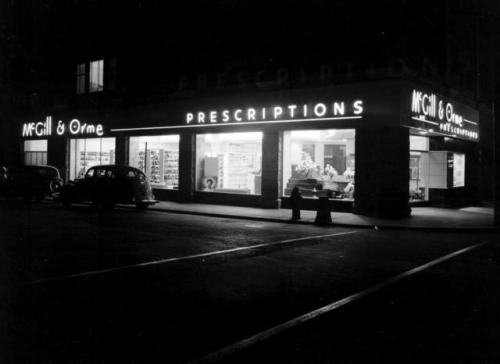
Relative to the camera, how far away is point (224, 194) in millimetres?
23906

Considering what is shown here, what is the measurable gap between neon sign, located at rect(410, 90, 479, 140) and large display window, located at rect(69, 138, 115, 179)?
17.3 m

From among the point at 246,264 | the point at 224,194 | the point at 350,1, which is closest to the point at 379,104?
the point at 350,1

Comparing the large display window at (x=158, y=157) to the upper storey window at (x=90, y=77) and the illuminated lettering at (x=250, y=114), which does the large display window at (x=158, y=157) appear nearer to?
the illuminated lettering at (x=250, y=114)

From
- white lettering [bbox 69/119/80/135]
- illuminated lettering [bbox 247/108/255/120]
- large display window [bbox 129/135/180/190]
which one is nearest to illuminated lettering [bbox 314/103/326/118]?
illuminated lettering [bbox 247/108/255/120]

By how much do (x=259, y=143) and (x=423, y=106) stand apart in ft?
23.9

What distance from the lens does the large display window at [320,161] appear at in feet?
69.3

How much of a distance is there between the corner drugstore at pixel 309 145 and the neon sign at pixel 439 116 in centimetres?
5

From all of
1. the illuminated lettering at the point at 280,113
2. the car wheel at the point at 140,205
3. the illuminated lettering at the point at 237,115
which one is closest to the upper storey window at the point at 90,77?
the illuminated lettering at the point at 280,113

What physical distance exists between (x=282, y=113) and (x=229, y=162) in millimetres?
4181

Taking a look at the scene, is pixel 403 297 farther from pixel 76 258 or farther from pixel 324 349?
pixel 76 258

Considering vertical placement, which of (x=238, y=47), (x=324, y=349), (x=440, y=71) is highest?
(x=238, y=47)

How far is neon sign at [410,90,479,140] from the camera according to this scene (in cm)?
1966

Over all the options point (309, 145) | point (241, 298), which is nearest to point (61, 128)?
point (309, 145)

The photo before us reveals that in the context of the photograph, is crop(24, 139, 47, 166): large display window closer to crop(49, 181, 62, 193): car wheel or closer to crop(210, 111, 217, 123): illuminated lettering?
crop(49, 181, 62, 193): car wheel
